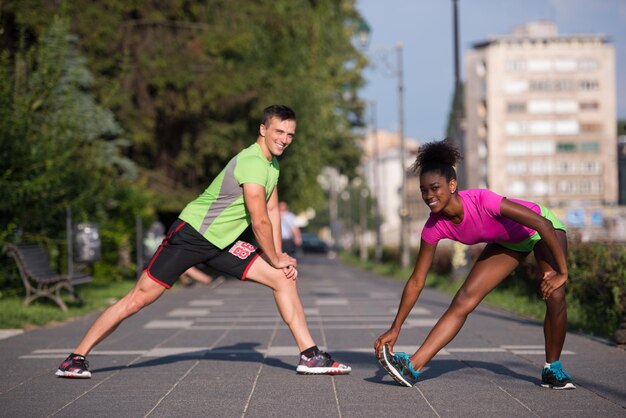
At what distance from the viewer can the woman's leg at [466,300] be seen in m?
6.92

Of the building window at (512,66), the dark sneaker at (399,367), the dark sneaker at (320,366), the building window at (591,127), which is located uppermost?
the building window at (512,66)

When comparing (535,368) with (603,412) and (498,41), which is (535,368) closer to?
(603,412)

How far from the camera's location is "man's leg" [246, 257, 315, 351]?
7496mm

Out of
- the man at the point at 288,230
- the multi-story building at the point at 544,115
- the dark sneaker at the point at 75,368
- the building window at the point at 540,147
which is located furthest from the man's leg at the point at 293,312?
the building window at the point at 540,147

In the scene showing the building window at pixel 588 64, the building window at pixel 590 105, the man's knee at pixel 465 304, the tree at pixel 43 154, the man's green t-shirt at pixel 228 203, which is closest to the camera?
the man's knee at pixel 465 304

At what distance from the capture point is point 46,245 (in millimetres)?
17797

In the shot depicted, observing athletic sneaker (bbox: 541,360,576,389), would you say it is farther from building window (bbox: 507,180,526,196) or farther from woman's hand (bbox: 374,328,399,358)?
building window (bbox: 507,180,526,196)

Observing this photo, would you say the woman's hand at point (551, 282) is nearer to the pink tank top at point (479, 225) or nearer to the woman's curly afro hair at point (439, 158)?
the pink tank top at point (479, 225)

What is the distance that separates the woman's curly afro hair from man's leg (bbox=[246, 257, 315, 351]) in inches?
54.3

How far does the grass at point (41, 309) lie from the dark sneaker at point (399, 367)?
6.80 m

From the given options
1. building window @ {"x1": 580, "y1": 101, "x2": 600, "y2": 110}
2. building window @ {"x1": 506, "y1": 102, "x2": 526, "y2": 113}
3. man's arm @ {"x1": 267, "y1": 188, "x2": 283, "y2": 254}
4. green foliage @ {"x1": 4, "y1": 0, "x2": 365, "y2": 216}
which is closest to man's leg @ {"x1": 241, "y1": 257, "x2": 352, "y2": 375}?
man's arm @ {"x1": 267, "y1": 188, "x2": 283, "y2": 254}

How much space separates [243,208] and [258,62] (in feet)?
77.1

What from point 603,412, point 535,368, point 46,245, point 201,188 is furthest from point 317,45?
point 603,412

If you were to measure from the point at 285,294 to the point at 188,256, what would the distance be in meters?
0.75
